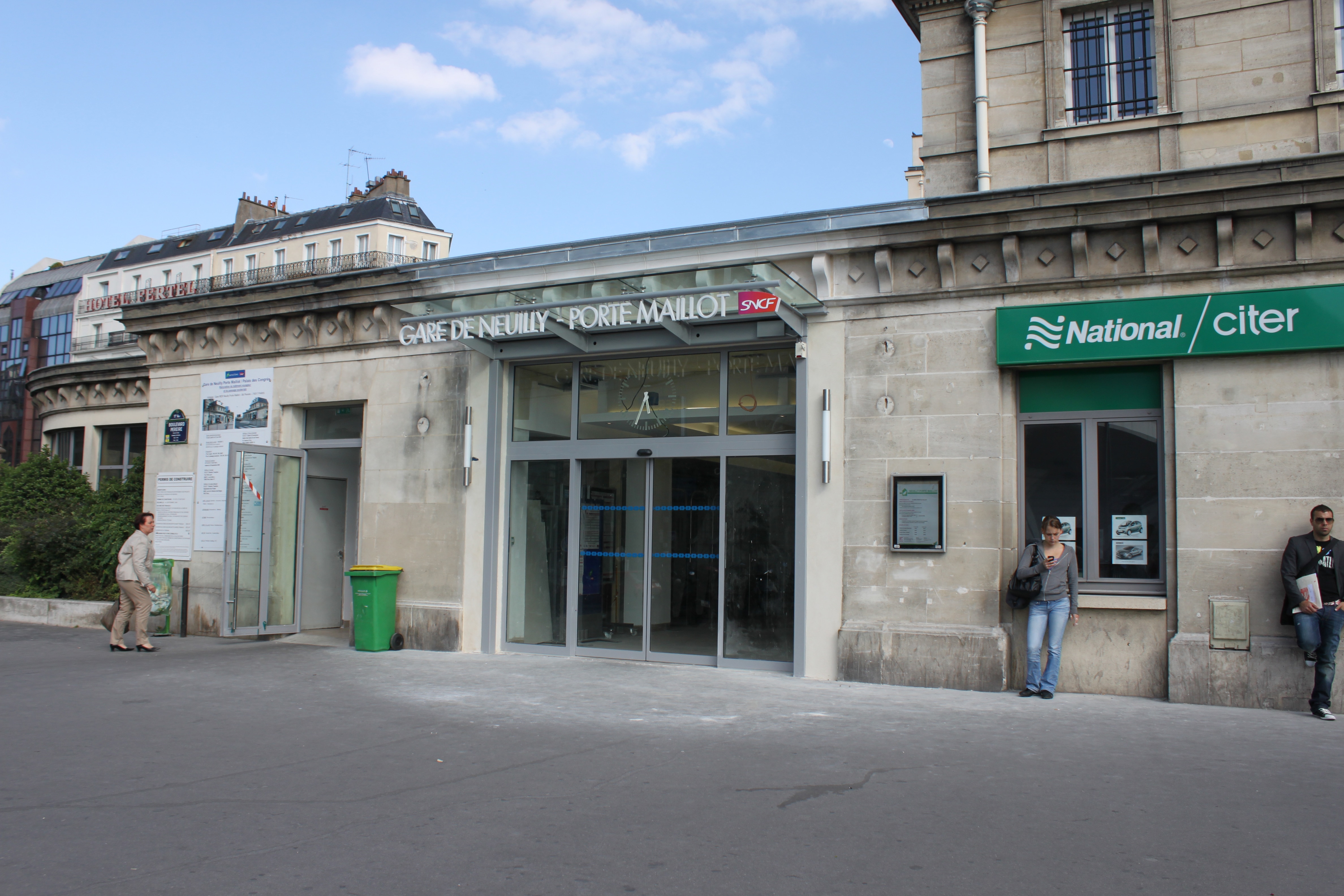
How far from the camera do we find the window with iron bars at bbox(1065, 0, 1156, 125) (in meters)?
Answer: 12.1

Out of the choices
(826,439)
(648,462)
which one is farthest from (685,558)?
(826,439)

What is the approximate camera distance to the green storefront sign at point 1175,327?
8422mm

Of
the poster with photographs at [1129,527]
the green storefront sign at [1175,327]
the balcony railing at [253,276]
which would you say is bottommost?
the poster with photographs at [1129,527]

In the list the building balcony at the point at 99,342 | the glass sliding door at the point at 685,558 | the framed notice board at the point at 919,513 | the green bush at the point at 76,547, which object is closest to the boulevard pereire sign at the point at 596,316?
the glass sliding door at the point at 685,558

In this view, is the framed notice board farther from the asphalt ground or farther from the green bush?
the green bush

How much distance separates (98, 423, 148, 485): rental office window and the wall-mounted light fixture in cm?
1277

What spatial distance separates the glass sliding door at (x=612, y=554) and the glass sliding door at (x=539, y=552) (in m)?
0.25

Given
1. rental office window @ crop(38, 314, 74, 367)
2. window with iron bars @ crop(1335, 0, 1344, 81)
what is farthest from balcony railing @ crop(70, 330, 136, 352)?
window with iron bars @ crop(1335, 0, 1344, 81)

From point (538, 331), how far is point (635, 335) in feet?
4.29

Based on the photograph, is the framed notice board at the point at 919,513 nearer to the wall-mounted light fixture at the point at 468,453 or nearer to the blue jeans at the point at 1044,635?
the blue jeans at the point at 1044,635

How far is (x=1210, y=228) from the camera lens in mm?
8789

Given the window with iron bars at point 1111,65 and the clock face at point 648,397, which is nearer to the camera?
the clock face at point 648,397

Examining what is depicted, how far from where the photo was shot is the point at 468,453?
1209 cm

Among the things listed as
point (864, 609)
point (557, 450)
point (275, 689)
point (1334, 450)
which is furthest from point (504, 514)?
point (1334, 450)
